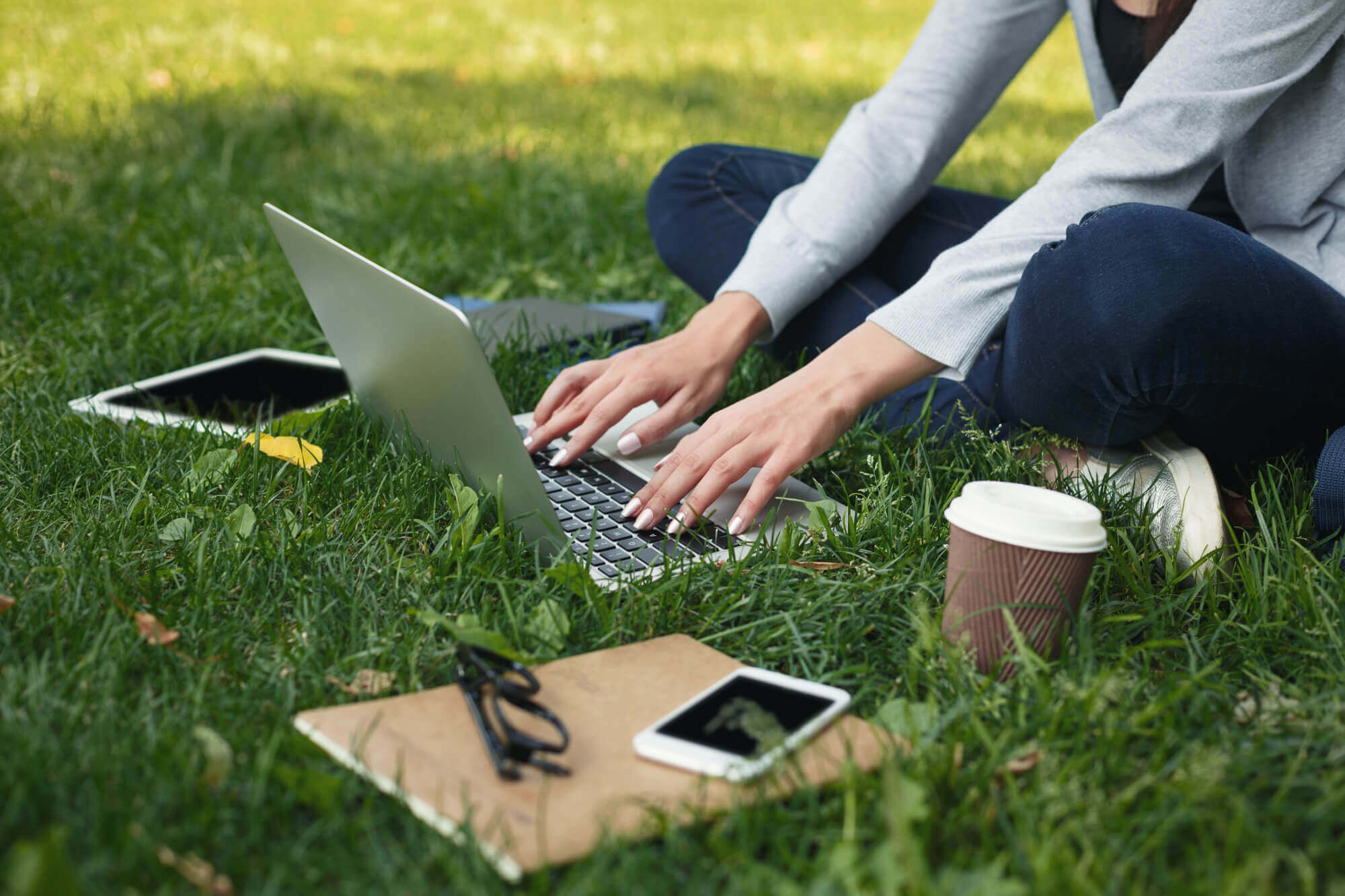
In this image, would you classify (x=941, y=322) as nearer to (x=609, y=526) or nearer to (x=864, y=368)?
(x=864, y=368)

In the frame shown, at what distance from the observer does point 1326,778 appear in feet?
3.25

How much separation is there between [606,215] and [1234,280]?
91.4 inches

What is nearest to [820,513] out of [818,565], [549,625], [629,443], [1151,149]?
[818,565]

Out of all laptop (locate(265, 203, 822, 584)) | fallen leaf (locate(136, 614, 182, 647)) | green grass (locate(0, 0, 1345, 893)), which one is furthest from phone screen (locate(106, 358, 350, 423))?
fallen leaf (locate(136, 614, 182, 647))

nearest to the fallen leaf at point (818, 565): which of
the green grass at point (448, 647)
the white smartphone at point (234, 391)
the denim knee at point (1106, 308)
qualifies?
the green grass at point (448, 647)

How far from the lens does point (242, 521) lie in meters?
1.45

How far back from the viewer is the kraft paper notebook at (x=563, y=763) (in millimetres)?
896

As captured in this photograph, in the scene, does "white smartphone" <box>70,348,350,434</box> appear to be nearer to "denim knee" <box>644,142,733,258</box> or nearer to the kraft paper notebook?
"denim knee" <box>644,142,733,258</box>

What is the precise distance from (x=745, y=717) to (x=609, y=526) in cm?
54

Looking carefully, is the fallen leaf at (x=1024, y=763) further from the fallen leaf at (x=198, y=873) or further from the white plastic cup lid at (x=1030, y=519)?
the fallen leaf at (x=198, y=873)

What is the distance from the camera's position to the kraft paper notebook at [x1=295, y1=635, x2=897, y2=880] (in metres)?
0.90

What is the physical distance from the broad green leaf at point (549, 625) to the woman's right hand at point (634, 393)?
0.36 m

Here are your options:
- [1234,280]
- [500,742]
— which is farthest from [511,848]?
[1234,280]

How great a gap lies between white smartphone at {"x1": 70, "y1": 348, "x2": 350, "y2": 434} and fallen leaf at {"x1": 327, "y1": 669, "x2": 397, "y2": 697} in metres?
0.85
